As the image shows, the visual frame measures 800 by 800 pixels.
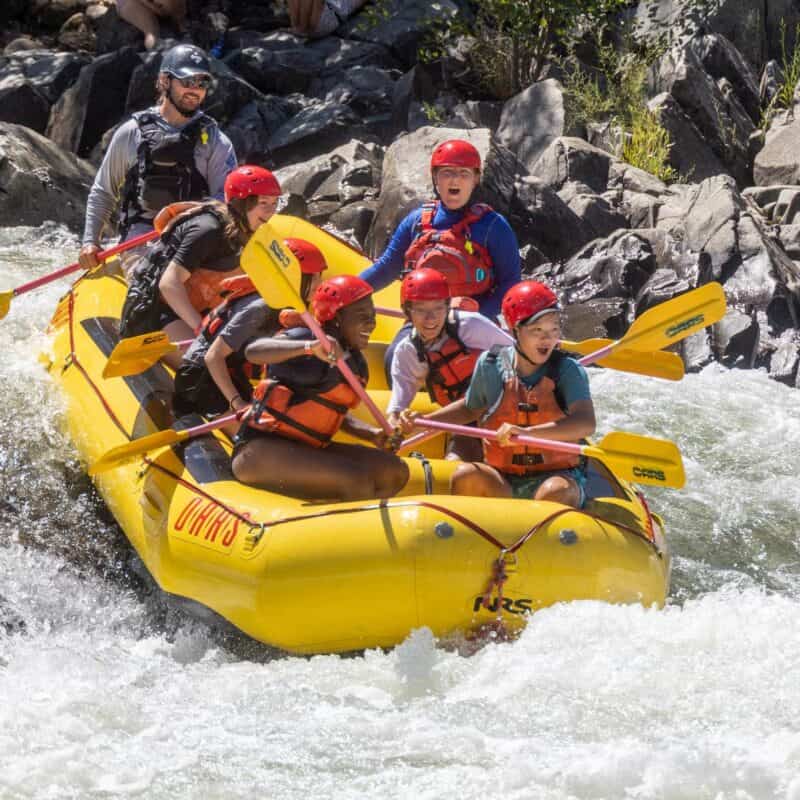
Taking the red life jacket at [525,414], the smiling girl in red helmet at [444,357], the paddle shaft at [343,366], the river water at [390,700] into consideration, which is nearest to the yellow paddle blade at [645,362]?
the smiling girl in red helmet at [444,357]

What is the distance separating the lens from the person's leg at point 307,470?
486 cm

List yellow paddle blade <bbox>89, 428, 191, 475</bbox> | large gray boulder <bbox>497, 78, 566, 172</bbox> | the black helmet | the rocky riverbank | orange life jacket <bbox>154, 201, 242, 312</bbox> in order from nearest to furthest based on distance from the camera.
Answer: yellow paddle blade <bbox>89, 428, 191, 475</bbox>
orange life jacket <bbox>154, 201, 242, 312</bbox>
the black helmet
the rocky riverbank
large gray boulder <bbox>497, 78, 566, 172</bbox>

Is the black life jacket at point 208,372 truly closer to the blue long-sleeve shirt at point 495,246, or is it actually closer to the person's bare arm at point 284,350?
the person's bare arm at point 284,350

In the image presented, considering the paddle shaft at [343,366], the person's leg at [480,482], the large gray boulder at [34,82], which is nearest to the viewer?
the paddle shaft at [343,366]

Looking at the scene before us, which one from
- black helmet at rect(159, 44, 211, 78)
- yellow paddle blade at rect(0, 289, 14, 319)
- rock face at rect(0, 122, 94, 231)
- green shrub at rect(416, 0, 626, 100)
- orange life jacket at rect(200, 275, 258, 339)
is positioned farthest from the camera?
green shrub at rect(416, 0, 626, 100)

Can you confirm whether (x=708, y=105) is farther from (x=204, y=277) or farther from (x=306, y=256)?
(x=306, y=256)

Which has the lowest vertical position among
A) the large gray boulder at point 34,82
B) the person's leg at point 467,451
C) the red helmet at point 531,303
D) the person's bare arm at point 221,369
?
the large gray boulder at point 34,82

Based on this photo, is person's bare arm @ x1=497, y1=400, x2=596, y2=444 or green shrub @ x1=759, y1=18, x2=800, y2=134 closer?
person's bare arm @ x1=497, y1=400, x2=596, y2=444

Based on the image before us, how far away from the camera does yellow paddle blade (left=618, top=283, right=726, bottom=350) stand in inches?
208

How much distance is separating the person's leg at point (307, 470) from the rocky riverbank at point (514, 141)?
12.2ft

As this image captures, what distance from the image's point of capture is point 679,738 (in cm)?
406

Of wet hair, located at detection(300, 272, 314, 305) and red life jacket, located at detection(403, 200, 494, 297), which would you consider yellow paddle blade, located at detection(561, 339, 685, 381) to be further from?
wet hair, located at detection(300, 272, 314, 305)

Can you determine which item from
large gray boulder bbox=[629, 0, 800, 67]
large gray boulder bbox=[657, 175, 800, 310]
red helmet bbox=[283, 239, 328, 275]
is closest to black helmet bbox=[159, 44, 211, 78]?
red helmet bbox=[283, 239, 328, 275]

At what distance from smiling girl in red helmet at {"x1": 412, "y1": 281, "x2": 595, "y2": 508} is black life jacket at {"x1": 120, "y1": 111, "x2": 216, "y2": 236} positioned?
1.97 m
